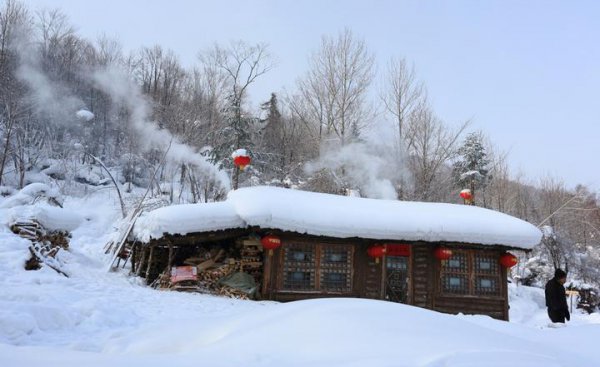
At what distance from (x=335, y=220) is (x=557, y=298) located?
578 cm

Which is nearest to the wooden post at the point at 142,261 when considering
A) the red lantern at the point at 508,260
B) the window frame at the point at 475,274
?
the window frame at the point at 475,274

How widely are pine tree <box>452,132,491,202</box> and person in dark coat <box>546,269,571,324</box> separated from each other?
20.7 meters

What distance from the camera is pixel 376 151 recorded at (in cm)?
2889

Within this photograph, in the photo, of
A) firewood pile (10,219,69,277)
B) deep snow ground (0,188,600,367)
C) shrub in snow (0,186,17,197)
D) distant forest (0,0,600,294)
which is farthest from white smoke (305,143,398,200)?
deep snow ground (0,188,600,367)

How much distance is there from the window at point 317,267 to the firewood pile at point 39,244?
5.74 meters

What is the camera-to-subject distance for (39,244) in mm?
11102

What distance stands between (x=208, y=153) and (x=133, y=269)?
11.7 meters

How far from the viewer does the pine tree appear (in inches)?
1117

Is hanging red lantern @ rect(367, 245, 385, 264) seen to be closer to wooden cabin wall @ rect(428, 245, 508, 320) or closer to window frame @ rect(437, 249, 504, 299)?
wooden cabin wall @ rect(428, 245, 508, 320)

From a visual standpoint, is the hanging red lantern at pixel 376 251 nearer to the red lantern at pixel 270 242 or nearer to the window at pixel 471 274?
the window at pixel 471 274

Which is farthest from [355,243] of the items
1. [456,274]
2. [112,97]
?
[112,97]

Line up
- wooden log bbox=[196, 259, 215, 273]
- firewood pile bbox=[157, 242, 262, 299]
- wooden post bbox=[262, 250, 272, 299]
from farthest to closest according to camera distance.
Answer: wooden log bbox=[196, 259, 215, 273]
wooden post bbox=[262, 250, 272, 299]
firewood pile bbox=[157, 242, 262, 299]

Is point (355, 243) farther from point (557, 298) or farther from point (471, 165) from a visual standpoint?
point (471, 165)

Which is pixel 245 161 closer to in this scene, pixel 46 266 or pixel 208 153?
pixel 46 266
